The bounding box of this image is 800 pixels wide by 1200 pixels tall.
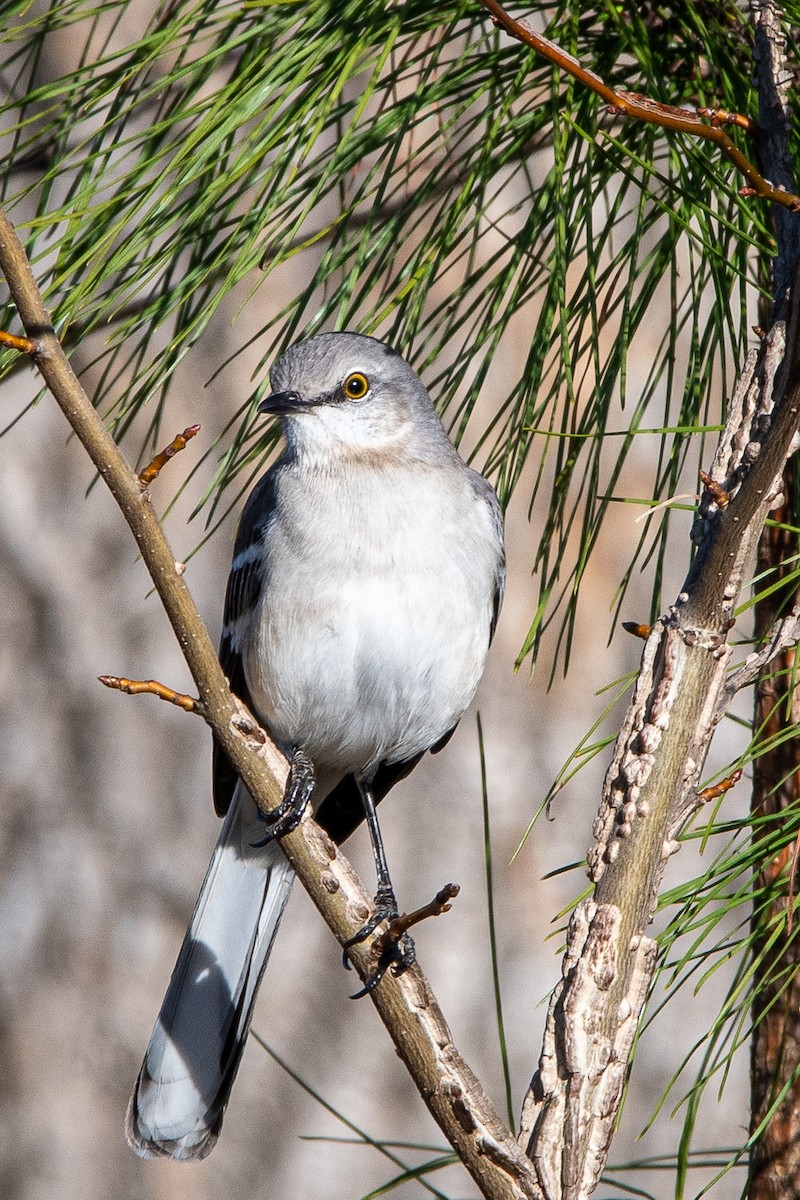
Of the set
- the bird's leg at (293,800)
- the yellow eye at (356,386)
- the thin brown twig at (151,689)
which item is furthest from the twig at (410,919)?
the yellow eye at (356,386)

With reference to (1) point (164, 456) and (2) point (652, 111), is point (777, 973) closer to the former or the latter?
(1) point (164, 456)

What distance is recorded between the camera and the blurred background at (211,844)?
4266mm

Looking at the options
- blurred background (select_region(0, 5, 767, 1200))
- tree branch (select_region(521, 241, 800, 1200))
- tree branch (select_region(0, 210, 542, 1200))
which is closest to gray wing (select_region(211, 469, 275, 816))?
tree branch (select_region(0, 210, 542, 1200))

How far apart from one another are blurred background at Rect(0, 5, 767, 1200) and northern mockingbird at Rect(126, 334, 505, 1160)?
1.74m

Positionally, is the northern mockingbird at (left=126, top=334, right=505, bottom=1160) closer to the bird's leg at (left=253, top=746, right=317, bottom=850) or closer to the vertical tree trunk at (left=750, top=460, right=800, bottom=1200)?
the bird's leg at (left=253, top=746, right=317, bottom=850)

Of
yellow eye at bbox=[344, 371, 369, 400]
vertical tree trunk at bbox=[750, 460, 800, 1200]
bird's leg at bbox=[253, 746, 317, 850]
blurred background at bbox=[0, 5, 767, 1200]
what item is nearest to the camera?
bird's leg at bbox=[253, 746, 317, 850]

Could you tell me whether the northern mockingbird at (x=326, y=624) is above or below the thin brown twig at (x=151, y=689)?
above

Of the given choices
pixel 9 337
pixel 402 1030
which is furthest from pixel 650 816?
pixel 9 337

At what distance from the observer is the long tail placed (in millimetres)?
2240

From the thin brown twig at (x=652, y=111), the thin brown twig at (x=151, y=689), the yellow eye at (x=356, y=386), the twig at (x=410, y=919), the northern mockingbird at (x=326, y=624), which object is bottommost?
the twig at (x=410, y=919)

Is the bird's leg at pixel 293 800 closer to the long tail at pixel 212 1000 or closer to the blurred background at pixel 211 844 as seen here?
the long tail at pixel 212 1000

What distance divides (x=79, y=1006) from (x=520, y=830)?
1.69 metres

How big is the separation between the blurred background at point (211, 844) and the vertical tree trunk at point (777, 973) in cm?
218

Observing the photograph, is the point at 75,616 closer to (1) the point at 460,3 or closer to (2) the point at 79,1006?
(2) the point at 79,1006
